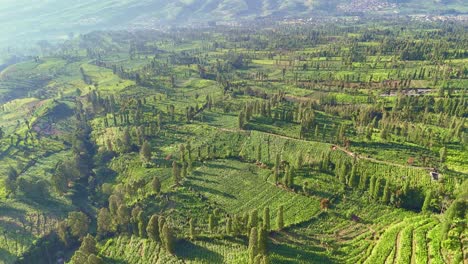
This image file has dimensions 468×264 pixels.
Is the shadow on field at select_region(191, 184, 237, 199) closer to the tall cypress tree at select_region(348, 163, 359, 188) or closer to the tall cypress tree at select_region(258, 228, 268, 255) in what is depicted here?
the tall cypress tree at select_region(258, 228, 268, 255)

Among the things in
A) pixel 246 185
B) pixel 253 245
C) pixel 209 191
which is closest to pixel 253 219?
pixel 253 245

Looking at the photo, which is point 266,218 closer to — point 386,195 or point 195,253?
point 195,253

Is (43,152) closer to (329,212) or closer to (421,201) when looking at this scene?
(329,212)

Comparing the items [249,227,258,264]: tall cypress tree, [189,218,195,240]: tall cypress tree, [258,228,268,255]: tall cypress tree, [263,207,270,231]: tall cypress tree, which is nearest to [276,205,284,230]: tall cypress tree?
[263,207,270,231]: tall cypress tree

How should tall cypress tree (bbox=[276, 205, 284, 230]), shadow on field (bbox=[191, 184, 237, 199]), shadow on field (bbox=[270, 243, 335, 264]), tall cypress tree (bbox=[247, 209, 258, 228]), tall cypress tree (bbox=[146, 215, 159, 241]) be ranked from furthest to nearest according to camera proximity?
shadow on field (bbox=[191, 184, 237, 199]), tall cypress tree (bbox=[276, 205, 284, 230]), tall cypress tree (bbox=[146, 215, 159, 241]), tall cypress tree (bbox=[247, 209, 258, 228]), shadow on field (bbox=[270, 243, 335, 264])

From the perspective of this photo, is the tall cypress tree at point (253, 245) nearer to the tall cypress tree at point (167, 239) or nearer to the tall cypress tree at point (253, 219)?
the tall cypress tree at point (253, 219)

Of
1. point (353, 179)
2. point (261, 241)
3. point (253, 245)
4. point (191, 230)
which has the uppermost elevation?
point (261, 241)

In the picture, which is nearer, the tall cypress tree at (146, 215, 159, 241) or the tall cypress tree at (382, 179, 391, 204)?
the tall cypress tree at (146, 215, 159, 241)

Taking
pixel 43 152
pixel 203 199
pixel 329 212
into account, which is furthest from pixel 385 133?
pixel 43 152
